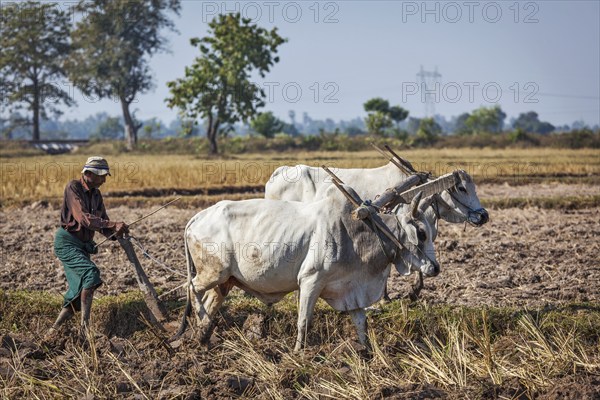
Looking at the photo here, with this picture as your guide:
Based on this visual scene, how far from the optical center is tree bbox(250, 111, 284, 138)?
6369cm

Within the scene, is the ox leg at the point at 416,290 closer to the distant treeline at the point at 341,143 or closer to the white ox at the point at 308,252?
the white ox at the point at 308,252

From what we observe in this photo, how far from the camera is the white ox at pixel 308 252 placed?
23.7 ft

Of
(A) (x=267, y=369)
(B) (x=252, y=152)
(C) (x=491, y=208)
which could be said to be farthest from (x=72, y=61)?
(A) (x=267, y=369)

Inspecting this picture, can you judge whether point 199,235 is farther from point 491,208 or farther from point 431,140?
point 431,140

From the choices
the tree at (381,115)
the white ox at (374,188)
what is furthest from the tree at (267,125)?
the white ox at (374,188)

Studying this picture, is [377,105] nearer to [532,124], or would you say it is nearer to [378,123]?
[378,123]

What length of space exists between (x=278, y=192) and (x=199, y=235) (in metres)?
2.62

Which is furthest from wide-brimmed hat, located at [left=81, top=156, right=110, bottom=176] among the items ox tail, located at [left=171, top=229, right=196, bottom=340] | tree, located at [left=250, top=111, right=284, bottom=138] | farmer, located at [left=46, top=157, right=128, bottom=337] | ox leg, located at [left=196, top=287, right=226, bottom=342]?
tree, located at [left=250, top=111, right=284, bottom=138]

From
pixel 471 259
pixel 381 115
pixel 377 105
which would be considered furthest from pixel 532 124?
pixel 471 259

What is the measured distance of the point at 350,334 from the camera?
8469 millimetres

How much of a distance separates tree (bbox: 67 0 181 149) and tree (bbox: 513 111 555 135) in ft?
260

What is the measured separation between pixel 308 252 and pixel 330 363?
3.43 ft

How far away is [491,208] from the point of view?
17.2 m

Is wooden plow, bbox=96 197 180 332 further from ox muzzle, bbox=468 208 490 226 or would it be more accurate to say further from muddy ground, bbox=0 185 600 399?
ox muzzle, bbox=468 208 490 226
